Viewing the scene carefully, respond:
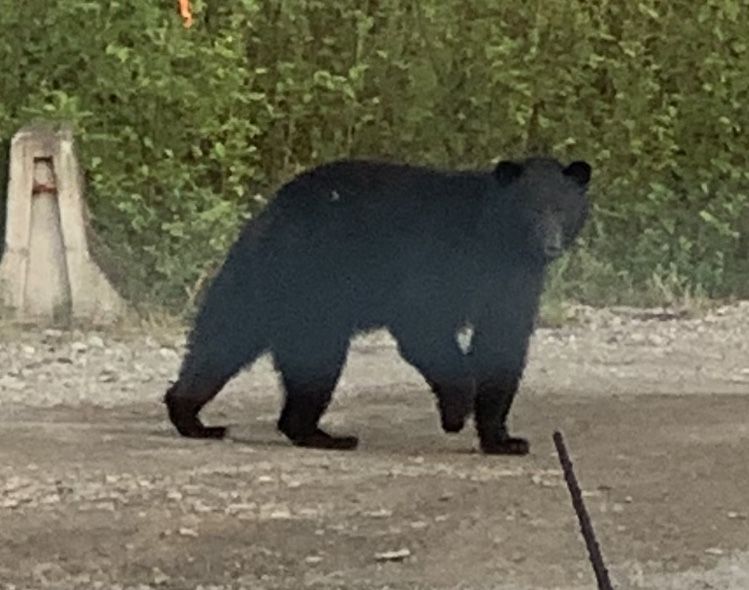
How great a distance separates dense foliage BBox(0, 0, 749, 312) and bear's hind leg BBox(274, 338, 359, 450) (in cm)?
9

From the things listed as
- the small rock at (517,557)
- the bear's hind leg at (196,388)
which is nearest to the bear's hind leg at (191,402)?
the bear's hind leg at (196,388)

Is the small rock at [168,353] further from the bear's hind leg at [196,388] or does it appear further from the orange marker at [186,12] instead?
the orange marker at [186,12]

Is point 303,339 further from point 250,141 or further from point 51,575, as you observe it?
point 51,575

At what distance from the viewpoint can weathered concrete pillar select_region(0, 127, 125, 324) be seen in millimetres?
1179

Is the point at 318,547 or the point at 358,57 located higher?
the point at 358,57

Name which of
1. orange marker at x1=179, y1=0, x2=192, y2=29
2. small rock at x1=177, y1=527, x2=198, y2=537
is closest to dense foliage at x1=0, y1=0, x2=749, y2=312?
orange marker at x1=179, y1=0, x2=192, y2=29

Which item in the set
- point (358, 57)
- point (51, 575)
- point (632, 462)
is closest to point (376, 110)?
point (358, 57)

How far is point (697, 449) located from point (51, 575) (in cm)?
44

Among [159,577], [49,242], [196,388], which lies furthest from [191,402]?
[159,577]

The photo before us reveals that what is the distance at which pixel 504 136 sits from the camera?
1.20 m

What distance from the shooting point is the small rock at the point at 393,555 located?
39.2 inches

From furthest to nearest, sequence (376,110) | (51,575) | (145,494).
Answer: (376,110), (145,494), (51,575)

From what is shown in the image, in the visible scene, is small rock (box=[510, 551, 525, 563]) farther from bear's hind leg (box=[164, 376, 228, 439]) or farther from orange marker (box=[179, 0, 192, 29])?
orange marker (box=[179, 0, 192, 29])

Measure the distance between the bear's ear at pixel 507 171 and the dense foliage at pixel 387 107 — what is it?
0.05 ft
